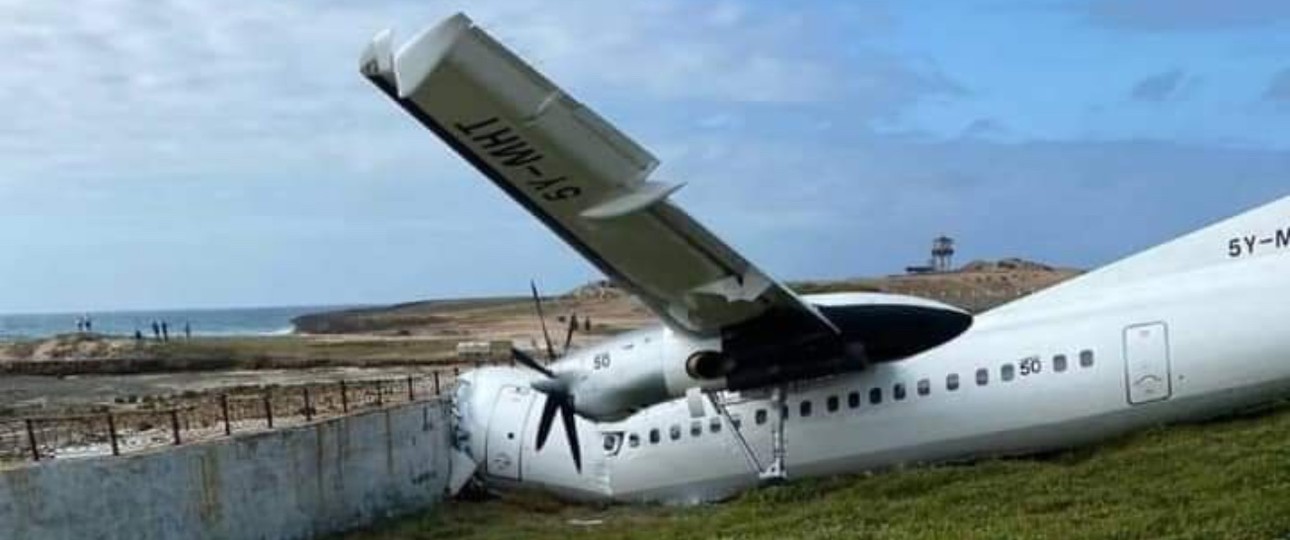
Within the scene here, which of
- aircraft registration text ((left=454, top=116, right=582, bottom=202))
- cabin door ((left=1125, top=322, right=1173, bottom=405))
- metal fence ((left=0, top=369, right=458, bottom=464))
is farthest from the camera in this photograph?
cabin door ((left=1125, top=322, right=1173, bottom=405))

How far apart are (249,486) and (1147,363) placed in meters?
11.1

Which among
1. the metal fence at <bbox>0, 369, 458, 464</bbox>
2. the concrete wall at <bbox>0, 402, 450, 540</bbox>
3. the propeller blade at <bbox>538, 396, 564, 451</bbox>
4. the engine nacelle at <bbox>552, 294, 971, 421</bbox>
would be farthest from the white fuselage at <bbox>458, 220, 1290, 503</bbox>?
the metal fence at <bbox>0, 369, 458, 464</bbox>

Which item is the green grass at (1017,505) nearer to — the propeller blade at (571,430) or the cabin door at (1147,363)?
the cabin door at (1147,363)

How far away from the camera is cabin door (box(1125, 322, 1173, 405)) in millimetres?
18312

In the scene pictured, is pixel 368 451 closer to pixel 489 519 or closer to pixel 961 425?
pixel 489 519

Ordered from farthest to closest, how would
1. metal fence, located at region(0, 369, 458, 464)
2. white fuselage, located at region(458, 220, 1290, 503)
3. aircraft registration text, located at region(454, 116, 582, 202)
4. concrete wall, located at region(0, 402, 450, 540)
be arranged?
white fuselage, located at region(458, 220, 1290, 503), metal fence, located at region(0, 369, 458, 464), aircraft registration text, located at region(454, 116, 582, 202), concrete wall, located at region(0, 402, 450, 540)

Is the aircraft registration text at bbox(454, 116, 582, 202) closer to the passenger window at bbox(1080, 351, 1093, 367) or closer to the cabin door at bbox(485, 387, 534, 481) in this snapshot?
the cabin door at bbox(485, 387, 534, 481)

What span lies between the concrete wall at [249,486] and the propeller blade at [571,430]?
2.11 m

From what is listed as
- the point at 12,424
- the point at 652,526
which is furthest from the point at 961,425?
the point at 12,424

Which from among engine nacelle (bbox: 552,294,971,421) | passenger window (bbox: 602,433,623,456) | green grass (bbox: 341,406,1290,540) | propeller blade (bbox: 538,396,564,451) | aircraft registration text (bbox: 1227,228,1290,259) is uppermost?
aircraft registration text (bbox: 1227,228,1290,259)

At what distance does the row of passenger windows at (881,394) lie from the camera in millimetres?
18859

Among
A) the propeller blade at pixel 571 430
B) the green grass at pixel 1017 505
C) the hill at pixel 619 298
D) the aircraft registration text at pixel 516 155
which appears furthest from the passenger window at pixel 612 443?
the hill at pixel 619 298

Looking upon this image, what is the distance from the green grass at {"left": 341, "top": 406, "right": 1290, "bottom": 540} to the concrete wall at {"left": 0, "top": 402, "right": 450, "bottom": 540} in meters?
0.55

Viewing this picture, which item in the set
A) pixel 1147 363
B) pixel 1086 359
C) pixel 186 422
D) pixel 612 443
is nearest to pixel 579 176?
pixel 612 443
